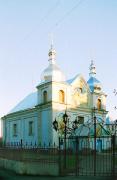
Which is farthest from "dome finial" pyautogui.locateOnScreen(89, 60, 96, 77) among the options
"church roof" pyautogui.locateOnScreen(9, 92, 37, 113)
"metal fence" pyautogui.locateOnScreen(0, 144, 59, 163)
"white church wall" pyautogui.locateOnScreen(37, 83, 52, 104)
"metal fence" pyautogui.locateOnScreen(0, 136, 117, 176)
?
"metal fence" pyautogui.locateOnScreen(0, 144, 59, 163)

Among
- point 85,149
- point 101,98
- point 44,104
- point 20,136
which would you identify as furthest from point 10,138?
point 85,149

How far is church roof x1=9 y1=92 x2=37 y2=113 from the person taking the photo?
4659 centimetres

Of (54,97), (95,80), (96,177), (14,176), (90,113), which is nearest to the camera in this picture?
(96,177)

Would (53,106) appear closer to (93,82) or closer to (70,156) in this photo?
(93,82)

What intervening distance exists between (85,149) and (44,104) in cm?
2434

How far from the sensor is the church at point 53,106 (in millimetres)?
41156

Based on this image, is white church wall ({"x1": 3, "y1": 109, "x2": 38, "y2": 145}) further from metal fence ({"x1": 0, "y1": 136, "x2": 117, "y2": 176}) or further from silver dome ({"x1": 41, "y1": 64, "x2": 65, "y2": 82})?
metal fence ({"x1": 0, "y1": 136, "x2": 117, "y2": 176})

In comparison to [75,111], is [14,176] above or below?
below

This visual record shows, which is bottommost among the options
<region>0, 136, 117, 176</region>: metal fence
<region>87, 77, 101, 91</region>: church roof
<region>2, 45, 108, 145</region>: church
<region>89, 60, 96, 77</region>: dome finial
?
<region>0, 136, 117, 176</region>: metal fence

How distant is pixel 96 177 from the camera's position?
1529 cm

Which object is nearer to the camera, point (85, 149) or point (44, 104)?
point (85, 149)

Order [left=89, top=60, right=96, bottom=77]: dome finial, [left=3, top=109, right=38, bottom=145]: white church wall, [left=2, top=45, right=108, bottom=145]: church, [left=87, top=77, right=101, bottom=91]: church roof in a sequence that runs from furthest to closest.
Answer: [left=89, top=60, right=96, bottom=77]: dome finial < [left=87, top=77, right=101, bottom=91]: church roof < [left=3, top=109, right=38, bottom=145]: white church wall < [left=2, top=45, right=108, bottom=145]: church

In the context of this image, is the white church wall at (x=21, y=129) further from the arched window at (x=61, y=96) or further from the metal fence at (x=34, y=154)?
the metal fence at (x=34, y=154)

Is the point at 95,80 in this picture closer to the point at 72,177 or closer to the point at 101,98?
the point at 101,98
